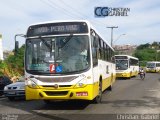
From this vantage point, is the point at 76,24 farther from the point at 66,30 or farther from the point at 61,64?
the point at 61,64

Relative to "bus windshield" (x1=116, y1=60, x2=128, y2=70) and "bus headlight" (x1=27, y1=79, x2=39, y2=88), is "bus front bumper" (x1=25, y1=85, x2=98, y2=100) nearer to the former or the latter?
"bus headlight" (x1=27, y1=79, x2=39, y2=88)

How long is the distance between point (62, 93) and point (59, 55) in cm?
137

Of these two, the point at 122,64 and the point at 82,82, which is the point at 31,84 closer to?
the point at 82,82

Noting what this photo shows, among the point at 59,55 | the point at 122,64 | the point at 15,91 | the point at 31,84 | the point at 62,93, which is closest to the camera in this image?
the point at 62,93

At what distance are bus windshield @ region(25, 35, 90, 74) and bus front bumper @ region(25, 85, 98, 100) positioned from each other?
65 centimetres

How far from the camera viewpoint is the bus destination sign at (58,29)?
13781 mm

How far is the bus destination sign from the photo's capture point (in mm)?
13781

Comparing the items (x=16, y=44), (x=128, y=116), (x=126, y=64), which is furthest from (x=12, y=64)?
(x=128, y=116)

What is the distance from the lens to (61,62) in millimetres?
13430

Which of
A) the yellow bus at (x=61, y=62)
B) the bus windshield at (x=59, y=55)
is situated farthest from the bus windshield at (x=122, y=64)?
the bus windshield at (x=59, y=55)

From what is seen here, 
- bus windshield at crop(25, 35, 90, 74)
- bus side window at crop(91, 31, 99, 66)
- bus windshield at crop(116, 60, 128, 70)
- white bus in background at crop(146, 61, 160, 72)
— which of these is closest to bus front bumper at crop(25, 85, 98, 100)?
bus windshield at crop(25, 35, 90, 74)

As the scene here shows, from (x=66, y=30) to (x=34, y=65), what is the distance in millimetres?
1738

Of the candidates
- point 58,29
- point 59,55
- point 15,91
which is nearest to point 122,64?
point 15,91

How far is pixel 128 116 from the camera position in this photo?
11922 millimetres
